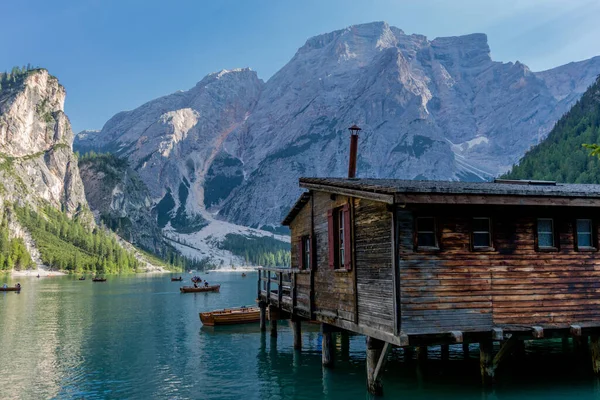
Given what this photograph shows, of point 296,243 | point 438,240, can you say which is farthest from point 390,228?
point 296,243

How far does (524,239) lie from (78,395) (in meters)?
22.5

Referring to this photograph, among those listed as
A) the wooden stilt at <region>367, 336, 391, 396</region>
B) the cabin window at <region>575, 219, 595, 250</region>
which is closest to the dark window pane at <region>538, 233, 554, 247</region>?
the cabin window at <region>575, 219, 595, 250</region>

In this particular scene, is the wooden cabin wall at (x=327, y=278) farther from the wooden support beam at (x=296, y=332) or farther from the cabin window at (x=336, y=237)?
the wooden support beam at (x=296, y=332)

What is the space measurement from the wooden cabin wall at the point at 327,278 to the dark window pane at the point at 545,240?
26.4ft

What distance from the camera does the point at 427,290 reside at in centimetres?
1972

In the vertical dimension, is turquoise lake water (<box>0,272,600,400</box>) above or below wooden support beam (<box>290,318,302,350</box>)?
below

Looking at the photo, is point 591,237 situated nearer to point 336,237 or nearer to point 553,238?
point 553,238

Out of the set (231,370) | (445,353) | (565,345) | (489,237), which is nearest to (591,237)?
(489,237)

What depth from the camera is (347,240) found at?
2347 cm

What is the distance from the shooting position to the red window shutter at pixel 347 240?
23312 mm

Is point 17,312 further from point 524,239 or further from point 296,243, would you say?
point 524,239

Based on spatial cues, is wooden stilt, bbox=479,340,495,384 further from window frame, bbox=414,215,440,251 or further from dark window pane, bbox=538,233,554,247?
window frame, bbox=414,215,440,251

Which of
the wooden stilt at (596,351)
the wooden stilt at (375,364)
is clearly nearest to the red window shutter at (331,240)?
the wooden stilt at (375,364)

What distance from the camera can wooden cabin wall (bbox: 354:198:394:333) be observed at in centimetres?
2009
